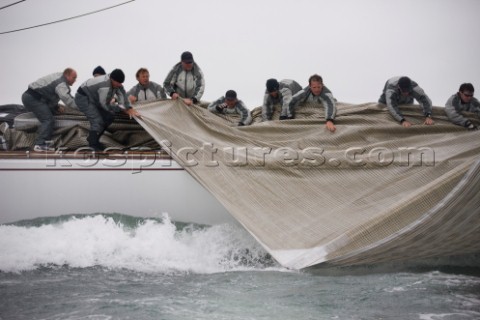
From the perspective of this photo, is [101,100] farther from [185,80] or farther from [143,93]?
[185,80]

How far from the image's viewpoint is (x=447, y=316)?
4543 mm

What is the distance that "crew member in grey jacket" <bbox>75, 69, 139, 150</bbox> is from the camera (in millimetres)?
6632

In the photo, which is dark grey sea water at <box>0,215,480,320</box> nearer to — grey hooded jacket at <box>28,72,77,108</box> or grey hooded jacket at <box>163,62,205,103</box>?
grey hooded jacket at <box>28,72,77,108</box>

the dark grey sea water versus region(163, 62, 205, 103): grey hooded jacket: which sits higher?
region(163, 62, 205, 103): grey hooded jacket

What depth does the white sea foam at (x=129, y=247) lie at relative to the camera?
5.90 metres

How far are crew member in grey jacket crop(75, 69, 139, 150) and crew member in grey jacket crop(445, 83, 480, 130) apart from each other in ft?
11.0

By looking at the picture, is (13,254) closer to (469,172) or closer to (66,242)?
(66,242)

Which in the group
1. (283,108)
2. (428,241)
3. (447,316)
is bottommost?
(447,316)

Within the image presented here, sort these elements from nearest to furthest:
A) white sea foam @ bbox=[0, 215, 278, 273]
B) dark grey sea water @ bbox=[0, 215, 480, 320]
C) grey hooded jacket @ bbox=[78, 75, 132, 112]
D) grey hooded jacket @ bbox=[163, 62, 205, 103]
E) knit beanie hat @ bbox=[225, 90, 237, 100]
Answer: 1. dark grey sea water @ bbox=[0, 215, 480, 320]
2. white sea foam @ bbox=[0, 215, 278, 273]
3. grey hooded jacket @ bbox=[78, 75, 132, 112]
4. knit beanie hat @ bbox=[225, 90, 237, 100]
5. grey hooded jacket @ bbox=[163, 62, 205, 103]

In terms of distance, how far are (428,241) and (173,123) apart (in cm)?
285

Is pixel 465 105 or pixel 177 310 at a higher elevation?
pixel 465 105

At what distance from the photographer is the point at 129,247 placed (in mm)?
6234

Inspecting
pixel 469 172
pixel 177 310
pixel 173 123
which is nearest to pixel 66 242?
pixel 173 123

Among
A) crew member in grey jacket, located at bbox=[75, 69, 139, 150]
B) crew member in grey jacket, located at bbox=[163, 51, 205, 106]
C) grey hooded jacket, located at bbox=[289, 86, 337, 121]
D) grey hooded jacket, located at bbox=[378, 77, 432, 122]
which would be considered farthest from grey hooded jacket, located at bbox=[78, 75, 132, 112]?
grey hooded jacket, located at bbox=[378, 77, 432, 122]
